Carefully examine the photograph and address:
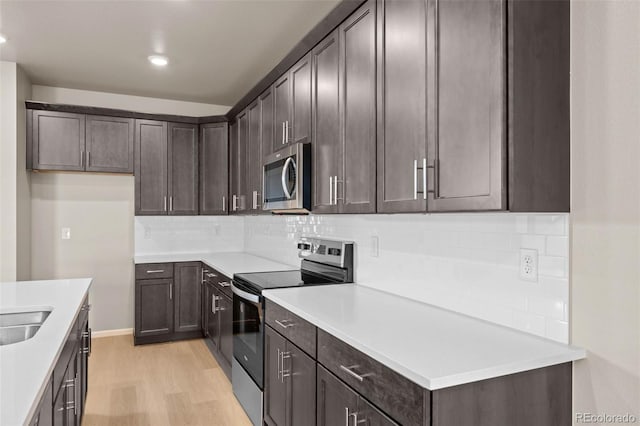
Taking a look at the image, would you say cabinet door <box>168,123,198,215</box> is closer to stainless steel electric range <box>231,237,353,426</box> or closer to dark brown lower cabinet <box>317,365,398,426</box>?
stainless steel electric range <box>231,237,353,426</box>

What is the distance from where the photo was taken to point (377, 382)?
142 cm

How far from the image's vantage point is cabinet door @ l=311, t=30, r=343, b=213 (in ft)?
7.41

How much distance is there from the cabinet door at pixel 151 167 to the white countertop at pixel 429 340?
287cm

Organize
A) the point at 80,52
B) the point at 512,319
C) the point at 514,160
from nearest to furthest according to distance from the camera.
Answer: the point at 514,160 < the point at 512,319 < the point at 80,52

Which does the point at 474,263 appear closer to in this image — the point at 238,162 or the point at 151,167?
the point at 238,162

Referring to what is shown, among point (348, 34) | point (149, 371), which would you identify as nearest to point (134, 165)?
point (149, 371)

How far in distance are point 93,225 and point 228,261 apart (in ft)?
5.54

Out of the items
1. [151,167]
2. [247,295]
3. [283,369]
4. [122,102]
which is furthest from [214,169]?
[283,369]

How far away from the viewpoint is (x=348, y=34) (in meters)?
2.15

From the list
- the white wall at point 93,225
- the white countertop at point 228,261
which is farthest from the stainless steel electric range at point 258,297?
the white wall at point 93,225

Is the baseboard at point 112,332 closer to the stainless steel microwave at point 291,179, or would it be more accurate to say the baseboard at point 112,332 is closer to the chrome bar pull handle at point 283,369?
the stainless steel microwave at point 291,179

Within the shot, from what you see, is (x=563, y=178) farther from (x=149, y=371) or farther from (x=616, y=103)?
(x=149, y=371)

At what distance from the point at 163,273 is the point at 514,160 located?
3.86m

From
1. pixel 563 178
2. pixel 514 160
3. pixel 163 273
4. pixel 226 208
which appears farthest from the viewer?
pixel 226 208
